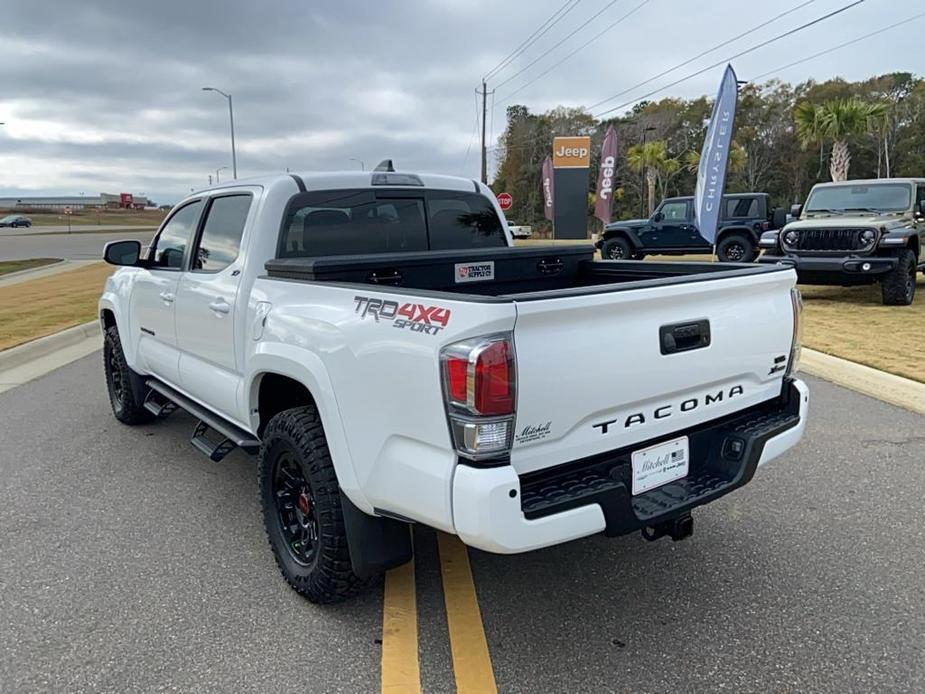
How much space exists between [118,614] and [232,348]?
135 cm

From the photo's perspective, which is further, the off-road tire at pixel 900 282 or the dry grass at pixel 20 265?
the dry grass at pixel 20 265

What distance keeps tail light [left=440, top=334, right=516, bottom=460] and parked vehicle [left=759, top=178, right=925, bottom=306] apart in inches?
380

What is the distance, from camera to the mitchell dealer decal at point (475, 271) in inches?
151

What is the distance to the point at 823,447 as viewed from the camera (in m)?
4.97

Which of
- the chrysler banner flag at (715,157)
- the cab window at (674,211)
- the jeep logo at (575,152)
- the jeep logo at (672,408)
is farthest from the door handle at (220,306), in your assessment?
the jeep logo at (575,152)

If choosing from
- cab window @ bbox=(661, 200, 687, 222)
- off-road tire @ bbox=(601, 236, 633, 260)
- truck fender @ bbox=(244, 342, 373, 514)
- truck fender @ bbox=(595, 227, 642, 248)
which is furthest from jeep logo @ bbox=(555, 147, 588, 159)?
truck fender @ bbox=(244, 342, 373, 514)

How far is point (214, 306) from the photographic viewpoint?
385 centimetres

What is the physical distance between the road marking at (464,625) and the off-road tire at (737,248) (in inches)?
677

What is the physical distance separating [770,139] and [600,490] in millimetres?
63877

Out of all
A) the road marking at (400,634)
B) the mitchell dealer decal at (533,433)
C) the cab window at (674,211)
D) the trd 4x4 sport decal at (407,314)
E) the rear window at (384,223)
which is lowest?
the road marking at (400,634)

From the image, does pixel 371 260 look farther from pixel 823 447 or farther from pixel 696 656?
pixel 823 447

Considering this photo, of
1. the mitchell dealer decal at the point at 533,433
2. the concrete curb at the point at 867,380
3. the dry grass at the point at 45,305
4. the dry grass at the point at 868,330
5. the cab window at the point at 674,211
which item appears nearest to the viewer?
the mitchell dealer decal at the point at 533,433

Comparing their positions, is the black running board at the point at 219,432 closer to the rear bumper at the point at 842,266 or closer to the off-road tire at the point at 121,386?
the off-road tire at the point at 121,386

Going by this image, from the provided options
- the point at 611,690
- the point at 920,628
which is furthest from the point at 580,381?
the point at 920,628
